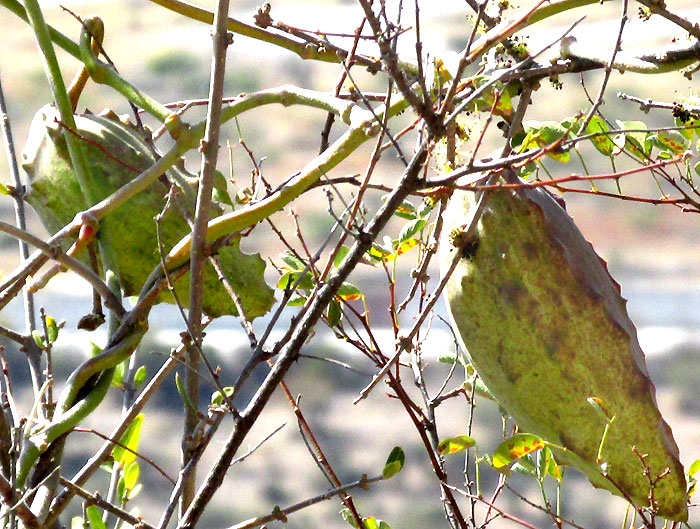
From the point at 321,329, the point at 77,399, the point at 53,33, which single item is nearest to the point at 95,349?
the point at 77,399

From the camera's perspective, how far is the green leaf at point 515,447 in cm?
58

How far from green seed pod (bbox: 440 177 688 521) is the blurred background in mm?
1164

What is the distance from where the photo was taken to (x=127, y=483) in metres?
0.80

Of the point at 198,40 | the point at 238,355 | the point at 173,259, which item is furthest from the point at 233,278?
the point at 198,40

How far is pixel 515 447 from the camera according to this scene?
1.96 ft

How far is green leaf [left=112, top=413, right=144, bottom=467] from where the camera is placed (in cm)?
75

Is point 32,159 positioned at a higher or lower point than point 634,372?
higher

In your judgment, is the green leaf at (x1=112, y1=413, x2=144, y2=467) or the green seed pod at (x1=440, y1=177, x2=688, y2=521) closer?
the green seed pod at (x1=440, y1=177, x2=688, y2=521)

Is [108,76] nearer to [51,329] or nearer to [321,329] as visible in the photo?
[51,329]

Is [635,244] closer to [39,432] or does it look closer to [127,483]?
[127,483]

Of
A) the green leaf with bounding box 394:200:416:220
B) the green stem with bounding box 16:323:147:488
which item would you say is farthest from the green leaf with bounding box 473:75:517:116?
the green stem with bounding box 16:323:147:488

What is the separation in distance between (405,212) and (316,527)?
2.31m

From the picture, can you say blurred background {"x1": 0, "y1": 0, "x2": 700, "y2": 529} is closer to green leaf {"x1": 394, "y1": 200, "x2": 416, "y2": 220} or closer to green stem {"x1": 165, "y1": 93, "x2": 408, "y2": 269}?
green leaf {"x1": 394, "y1": 200, "x2": 416, "y2": 220}

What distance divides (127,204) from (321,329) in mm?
2207
